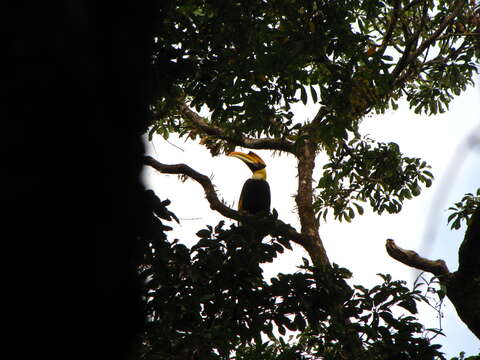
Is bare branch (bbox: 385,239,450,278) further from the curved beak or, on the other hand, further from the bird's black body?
the curved beak

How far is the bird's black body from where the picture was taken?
7.74 meters

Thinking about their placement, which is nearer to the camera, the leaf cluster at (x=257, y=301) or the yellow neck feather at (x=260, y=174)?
the leaf cluster at (x=257, y=301)

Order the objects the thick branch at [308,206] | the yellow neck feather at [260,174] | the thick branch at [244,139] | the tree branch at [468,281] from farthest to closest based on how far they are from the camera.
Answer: the yellow neck feather at [260,174]
the thick branch at [244,139]
the thick branch at [308,206]
the tree branch at [468,281]

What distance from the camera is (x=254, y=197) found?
775cm

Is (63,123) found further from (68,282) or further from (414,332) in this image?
(414,332)

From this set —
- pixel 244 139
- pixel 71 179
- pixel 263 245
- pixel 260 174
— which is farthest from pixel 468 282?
pixel 260 174

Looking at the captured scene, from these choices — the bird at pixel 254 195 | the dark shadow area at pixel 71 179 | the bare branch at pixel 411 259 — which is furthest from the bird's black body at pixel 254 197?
the dark shadow area at pixel 71 179

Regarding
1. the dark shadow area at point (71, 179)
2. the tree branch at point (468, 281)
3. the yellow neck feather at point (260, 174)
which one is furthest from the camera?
the yellow neck feather at point (260, 174)

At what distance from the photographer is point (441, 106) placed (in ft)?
19.5

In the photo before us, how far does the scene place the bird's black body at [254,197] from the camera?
7738mm

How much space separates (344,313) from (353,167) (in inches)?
108

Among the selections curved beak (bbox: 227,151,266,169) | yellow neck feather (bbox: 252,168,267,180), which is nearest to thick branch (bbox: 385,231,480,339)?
yellow neck feather (bbox: 252,168,267,180)

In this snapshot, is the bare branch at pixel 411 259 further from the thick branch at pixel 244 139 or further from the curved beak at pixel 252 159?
the curved beak at pixel 252 159

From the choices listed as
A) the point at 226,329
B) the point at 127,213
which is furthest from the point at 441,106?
the point at 127,213
